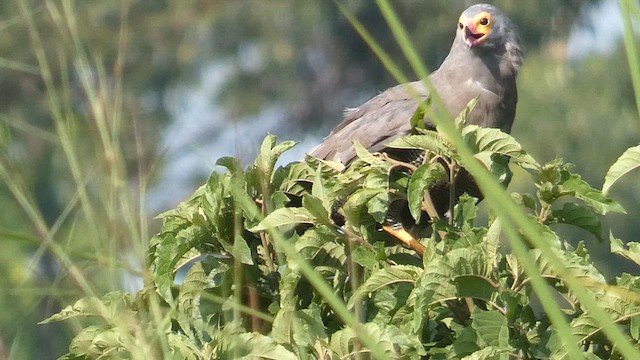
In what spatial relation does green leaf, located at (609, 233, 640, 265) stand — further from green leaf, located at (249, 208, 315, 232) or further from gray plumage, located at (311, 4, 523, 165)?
gray plumage, located at (311, 4, 523, 165)

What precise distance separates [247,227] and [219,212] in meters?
0.06

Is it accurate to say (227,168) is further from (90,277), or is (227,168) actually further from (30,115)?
(30,115)

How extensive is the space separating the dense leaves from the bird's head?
226cm

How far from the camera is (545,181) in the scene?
2.15 meters

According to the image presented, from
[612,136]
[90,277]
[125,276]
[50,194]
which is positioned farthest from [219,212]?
[612,136]

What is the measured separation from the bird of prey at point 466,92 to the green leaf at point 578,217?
1847 mm

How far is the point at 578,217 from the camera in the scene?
2.19m

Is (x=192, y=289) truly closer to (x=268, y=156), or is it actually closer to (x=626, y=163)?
(x=268, y=156)

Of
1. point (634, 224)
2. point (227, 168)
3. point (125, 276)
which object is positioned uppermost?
point (227, 168)

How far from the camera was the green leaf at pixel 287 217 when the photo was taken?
2.11m

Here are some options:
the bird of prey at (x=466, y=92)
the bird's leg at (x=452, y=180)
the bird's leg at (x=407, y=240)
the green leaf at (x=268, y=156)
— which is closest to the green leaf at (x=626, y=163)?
the bird's leg at (x=452, y=180)

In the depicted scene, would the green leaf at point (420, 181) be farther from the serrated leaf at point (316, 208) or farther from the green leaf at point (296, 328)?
the green leaf at point (296, 328)

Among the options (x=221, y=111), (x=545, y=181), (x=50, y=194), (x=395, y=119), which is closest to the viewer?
(x=545, y=181)

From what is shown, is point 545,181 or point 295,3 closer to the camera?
point 545,181
